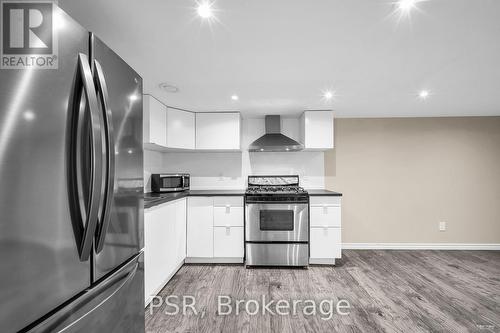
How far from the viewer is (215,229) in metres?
3.06

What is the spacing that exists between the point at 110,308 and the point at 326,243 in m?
2.61

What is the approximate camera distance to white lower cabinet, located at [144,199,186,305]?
6.48 feet

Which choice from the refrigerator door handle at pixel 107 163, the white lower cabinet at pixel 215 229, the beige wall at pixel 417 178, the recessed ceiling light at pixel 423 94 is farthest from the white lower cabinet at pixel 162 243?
the recessed ceiling light at pixel 423 94

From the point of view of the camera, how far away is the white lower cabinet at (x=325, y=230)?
9.86 ft

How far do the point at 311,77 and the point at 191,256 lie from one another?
2586 mm

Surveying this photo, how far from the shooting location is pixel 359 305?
6.95 feet

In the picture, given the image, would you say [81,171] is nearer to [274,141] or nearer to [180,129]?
[180,129]

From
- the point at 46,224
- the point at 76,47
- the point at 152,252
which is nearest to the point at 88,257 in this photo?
the point at 46,224

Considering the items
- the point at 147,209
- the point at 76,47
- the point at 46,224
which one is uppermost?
the point at 76,47

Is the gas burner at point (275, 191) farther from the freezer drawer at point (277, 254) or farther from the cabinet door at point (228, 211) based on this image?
the freezer drawer at point (277, 254)

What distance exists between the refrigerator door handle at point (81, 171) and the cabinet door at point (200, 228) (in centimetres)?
227

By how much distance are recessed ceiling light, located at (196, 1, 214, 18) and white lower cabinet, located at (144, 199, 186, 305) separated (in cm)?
150

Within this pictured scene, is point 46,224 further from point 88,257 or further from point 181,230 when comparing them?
point 181,230
